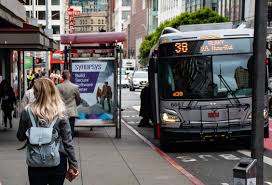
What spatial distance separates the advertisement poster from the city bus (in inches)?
107

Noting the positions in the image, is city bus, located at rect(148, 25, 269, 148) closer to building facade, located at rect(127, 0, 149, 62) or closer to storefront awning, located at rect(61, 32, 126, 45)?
storefront awning, located at rect(61, 32, 126, 45)

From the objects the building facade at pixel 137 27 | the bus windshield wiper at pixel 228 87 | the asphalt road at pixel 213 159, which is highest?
the building facade at pixel 137 27

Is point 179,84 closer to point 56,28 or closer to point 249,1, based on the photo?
point 249,1

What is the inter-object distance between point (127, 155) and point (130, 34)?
166 metres

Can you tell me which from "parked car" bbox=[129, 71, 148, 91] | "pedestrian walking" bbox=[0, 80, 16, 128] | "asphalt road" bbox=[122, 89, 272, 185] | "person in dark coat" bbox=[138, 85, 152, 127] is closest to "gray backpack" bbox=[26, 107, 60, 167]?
"asphalt road" bbox=[122, 89, 272, 185]

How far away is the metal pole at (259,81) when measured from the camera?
605cm

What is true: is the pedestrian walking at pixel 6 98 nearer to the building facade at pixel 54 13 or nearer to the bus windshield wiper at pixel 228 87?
the bus windshield wiper at pixel 228 87

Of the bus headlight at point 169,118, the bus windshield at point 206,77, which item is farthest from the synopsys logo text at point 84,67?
the bus headlight at point 169,118

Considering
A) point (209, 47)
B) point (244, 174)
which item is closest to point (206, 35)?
point (209, 47)

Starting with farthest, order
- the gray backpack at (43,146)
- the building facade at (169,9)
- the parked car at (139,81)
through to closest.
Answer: the building facade at (169,9) < the parked car at (139,81) < the gray backpack at (43,146)

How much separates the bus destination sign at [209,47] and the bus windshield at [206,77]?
12 centimetres

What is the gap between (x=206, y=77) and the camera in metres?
13.5

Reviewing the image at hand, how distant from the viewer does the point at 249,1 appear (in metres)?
65.1

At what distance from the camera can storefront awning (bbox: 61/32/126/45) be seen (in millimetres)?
16041
